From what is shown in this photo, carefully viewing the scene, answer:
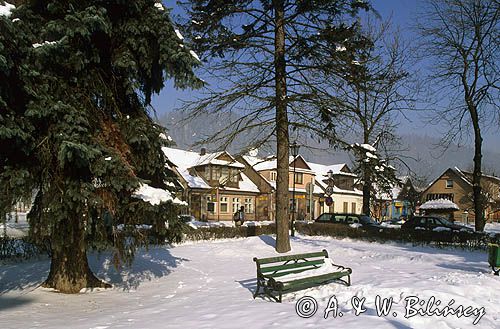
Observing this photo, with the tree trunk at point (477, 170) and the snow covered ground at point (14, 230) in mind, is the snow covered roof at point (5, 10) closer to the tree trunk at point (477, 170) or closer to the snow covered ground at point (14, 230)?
the snow covered ground at point (14, 230)

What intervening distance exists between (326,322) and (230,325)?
142 cm

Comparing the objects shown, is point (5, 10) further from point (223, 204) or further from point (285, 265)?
point (223, 204)

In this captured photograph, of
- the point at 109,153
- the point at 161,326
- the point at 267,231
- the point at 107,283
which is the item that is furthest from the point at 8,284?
the point at 267,231

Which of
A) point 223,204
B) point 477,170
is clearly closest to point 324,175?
point 223,204

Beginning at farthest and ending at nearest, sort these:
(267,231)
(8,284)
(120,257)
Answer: (267,231) < (8,284) < (120,257)

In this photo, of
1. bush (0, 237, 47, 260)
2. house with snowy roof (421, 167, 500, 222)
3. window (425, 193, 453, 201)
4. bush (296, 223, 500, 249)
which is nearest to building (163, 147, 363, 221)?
window (425, 193, 453, 201)

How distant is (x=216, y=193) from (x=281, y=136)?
27896 millimetres

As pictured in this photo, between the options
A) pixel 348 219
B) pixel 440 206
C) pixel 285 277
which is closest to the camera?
pixel 285 277

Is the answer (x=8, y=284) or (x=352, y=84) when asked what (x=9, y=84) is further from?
(x=352, y=84)

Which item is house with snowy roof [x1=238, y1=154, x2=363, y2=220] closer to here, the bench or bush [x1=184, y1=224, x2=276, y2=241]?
bush [x1=184, y1=224, x2=276, y2=241]

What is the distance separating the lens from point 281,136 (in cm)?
1484

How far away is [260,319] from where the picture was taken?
6.57m

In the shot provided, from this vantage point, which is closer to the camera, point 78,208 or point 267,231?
point 78,208

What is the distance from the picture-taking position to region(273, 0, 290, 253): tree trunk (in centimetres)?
1450
